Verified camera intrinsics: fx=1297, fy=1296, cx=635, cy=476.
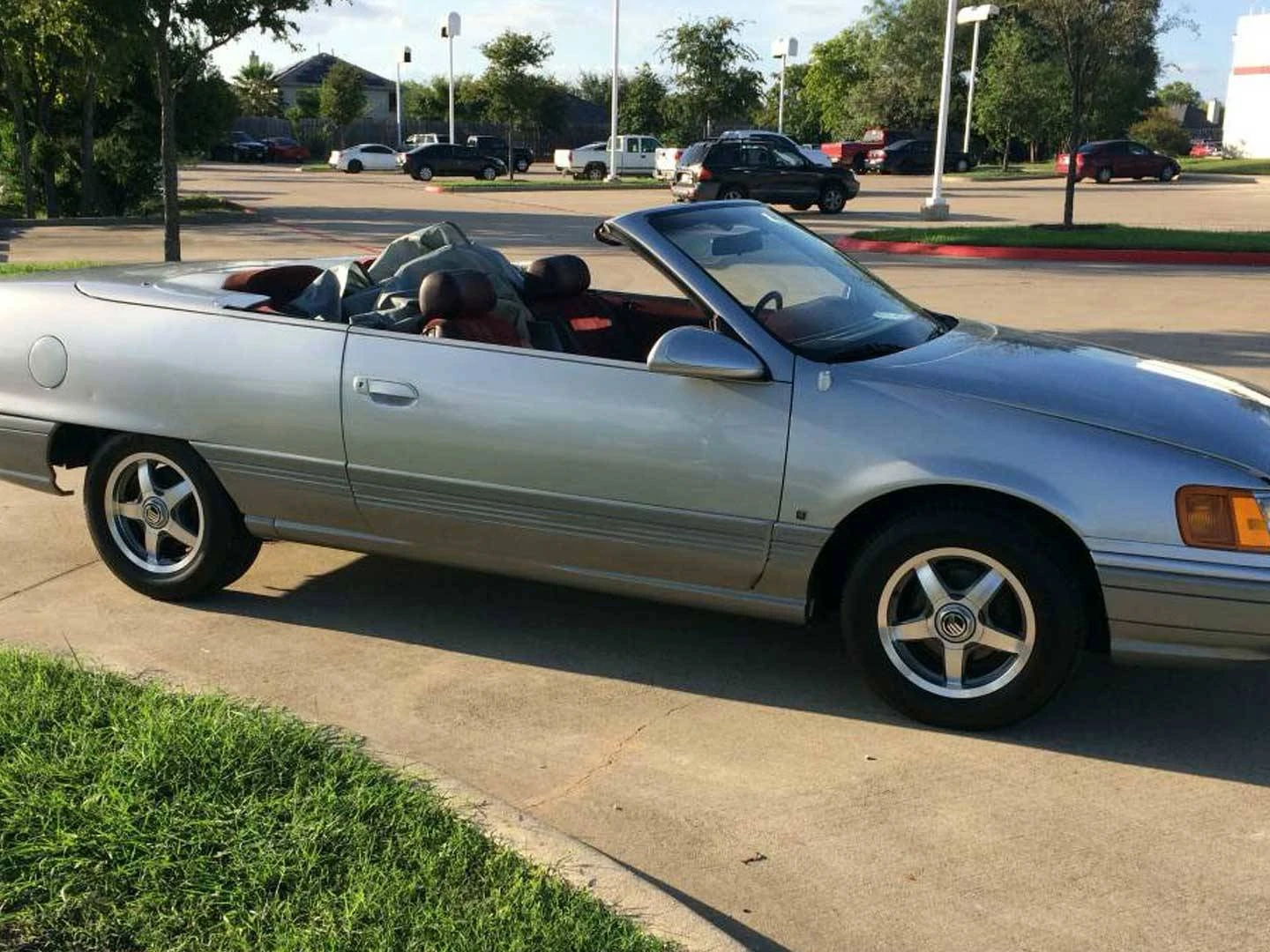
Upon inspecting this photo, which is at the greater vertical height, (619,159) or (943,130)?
(619,159)

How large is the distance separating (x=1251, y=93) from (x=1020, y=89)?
2731cm

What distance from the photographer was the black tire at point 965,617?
3.75m

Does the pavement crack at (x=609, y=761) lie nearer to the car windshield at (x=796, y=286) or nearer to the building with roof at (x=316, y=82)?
the car windshield at (x=796, y=286)

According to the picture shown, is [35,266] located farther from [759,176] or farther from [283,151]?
[283,151]

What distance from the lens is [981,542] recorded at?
3779 millimetres

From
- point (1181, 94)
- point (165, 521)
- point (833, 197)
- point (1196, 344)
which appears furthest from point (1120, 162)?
point (1181, 94)

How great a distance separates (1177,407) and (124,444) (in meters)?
3.70

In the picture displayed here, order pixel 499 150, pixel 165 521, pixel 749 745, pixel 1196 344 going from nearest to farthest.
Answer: pixel 749 745 < pixel 165 521 < pixel 1196 344 < pixel 499 150

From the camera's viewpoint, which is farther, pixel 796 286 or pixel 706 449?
pixel 796 286

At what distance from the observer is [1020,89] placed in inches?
1932

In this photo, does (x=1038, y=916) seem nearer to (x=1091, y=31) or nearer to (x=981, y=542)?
(x=981, y=542)

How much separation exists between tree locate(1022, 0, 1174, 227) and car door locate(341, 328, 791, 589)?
17909mm

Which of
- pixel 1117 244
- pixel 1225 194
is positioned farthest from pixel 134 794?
pixel 1225 194

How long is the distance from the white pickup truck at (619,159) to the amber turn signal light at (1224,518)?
152ft
